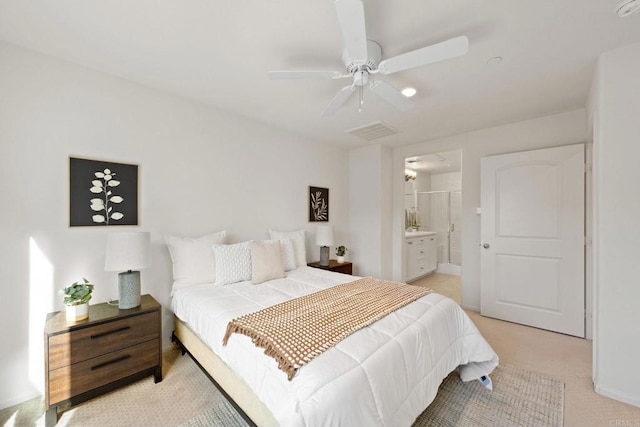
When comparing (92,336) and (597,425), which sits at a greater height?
(92,336)

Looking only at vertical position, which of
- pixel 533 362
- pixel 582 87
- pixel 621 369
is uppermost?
pixel 582 87

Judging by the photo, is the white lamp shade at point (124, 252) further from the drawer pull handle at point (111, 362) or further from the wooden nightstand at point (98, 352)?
the drawer pull handle at point (111, 362)

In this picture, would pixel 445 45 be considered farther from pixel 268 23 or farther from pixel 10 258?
pixel 10 258

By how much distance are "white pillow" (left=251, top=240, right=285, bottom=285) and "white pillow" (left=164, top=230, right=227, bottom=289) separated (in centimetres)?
38

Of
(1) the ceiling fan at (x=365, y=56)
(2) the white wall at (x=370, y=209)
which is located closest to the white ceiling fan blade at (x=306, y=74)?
(1) the ceiling fan at (x=365, y=56)

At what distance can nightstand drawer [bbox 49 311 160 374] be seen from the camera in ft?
5.28

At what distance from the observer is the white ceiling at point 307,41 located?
1.48 meters

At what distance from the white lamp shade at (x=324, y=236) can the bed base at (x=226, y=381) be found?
1907mm

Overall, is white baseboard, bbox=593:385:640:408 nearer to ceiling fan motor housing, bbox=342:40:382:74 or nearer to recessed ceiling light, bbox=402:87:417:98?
recessed ceiling light, bbox=402:87:417:98

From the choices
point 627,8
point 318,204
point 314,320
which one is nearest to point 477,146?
point 627,8

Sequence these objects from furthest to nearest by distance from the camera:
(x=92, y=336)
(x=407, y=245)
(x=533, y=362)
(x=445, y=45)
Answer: (x=407, y=245) → (x=533, y=362) → (x=92, y=336) → (x=445, y=45)

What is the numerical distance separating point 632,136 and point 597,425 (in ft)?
6.23

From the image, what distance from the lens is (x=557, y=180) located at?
290 cm

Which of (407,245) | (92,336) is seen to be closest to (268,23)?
(92,336)
